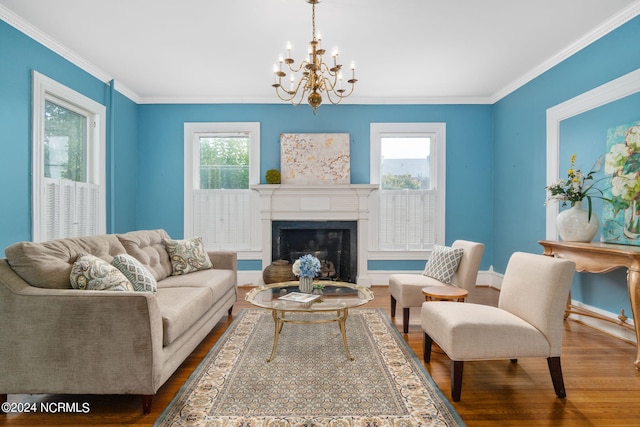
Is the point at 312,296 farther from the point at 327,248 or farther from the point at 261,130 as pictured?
the point at 261,130

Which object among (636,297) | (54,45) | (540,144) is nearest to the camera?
(636,297)

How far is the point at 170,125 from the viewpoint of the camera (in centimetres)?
545

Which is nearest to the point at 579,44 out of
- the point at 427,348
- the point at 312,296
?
the point at 427,348

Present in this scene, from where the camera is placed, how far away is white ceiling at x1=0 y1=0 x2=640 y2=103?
9.90 feet

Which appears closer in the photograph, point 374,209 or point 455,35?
point 455,35

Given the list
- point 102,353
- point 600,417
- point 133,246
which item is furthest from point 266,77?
point 600,417

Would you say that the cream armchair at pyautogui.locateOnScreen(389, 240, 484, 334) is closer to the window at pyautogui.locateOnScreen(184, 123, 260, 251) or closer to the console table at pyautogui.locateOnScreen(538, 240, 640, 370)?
the console table at pyautogui.locateOnScreen(538, 240, 640, 370)

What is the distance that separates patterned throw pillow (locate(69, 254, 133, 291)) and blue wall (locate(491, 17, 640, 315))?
13.3 feet

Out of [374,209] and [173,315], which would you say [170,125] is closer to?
[374,209]

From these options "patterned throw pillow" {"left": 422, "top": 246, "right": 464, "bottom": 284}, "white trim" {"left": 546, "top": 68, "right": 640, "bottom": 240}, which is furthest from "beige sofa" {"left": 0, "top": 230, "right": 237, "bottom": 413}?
"white trim" {"left": 546, "top": 68, "right": 640, "bottom": 240}

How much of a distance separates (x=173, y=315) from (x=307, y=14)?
2621mm

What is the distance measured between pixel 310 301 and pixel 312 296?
0.46ft

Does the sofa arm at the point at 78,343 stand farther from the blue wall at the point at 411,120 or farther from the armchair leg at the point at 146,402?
the blue wall at the point at 411,120

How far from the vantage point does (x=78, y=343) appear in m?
1.99
